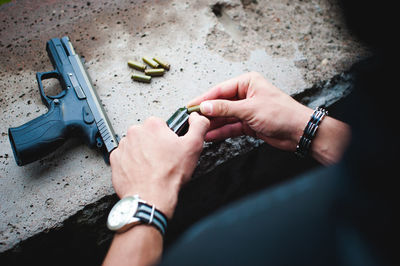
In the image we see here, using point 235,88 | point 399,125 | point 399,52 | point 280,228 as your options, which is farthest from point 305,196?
point 235,88

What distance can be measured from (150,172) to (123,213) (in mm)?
214

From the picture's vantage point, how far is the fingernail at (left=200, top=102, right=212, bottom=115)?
1.53 m

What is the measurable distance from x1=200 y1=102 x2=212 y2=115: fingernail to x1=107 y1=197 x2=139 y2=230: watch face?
0.63m

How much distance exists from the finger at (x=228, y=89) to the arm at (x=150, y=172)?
0.79ft

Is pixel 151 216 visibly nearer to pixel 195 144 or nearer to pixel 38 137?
pixel 195 144

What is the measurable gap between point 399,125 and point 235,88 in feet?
4.14

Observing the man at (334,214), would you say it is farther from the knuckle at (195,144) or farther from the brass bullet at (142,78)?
the brass bullet at (142,78)

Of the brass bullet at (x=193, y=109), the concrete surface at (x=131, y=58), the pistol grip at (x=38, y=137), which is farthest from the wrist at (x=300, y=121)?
the pistol grip at (x=38, y=137)

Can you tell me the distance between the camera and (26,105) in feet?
6.37

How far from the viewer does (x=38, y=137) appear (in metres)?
1.57

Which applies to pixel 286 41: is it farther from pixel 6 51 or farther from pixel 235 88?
pixel 6 51

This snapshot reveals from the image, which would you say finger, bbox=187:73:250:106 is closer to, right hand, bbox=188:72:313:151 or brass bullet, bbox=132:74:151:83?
right hand, bbox=188:72:313:151

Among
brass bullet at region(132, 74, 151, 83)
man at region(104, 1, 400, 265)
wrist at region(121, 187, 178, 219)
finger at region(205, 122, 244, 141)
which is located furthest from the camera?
brass bullet at region(132, 74, 151, 83)

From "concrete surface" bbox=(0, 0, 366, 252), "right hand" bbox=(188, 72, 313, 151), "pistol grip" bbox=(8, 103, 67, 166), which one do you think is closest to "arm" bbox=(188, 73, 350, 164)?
"right hand" bbox=(188, 72, 313, 151)
